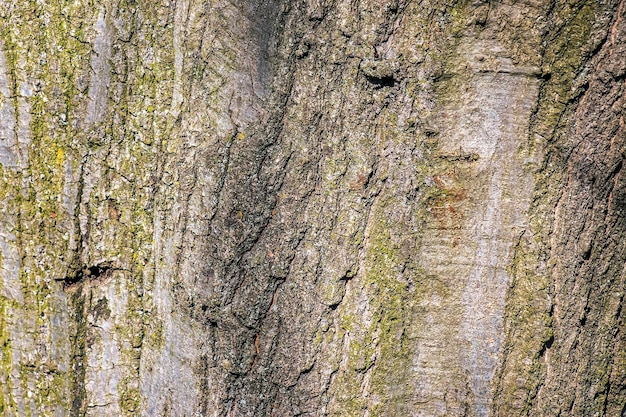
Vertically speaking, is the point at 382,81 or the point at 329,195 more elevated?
the point at 382,81

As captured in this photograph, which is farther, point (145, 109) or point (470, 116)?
point (145, 109)

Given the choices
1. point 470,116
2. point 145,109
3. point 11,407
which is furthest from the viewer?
point 11,407

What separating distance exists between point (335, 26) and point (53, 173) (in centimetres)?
86

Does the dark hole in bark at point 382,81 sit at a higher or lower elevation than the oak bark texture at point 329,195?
higher

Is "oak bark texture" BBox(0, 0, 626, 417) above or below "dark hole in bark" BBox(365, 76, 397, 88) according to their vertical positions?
below

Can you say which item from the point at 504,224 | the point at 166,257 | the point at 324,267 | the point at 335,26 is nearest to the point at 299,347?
the point at 324,267

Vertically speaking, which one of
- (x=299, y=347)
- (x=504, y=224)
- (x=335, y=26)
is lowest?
(x=299, y=347)

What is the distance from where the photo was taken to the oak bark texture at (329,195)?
4.93 ft

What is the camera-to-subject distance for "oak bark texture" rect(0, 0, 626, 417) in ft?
4.93

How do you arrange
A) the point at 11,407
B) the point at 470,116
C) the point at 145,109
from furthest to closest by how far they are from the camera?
1. the point at 11,407
2. the point at 145,109
3. the point at 470,116

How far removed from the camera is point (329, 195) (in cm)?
156

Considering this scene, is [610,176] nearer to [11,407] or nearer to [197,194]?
[197,194]

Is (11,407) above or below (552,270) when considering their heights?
below

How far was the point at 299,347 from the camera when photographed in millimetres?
1590
